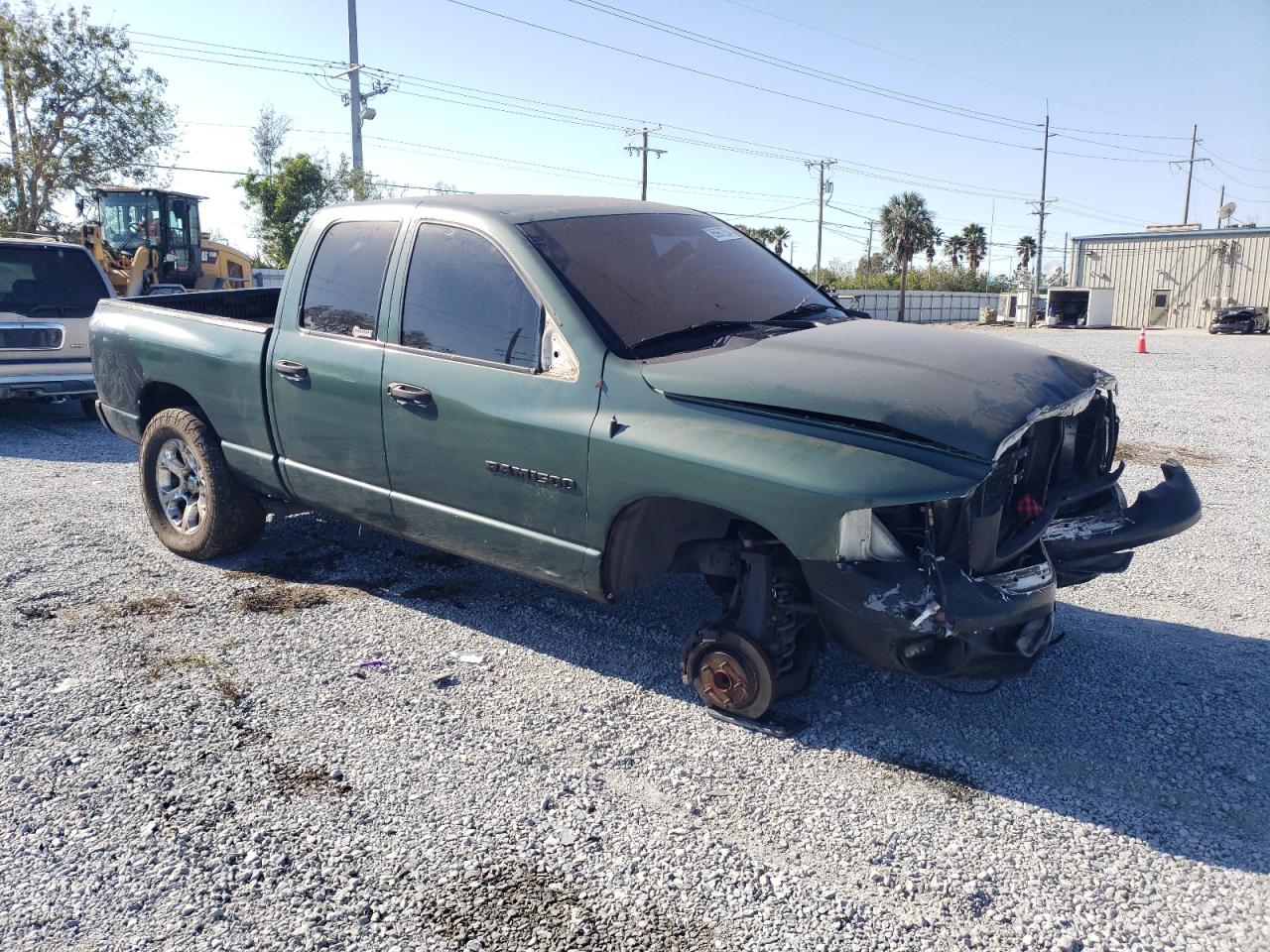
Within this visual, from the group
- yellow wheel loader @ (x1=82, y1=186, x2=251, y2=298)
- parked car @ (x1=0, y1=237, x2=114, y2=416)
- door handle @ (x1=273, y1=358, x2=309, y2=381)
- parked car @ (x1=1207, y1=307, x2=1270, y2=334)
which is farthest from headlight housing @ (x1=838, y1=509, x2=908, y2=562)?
parked car @ (x1=1207, y1=307, x2=1270, y2=334)

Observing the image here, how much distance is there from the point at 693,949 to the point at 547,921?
0.40 metres

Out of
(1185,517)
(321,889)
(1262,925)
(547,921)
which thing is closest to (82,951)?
(321,889)

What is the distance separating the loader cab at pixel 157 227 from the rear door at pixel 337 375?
18.3 meters

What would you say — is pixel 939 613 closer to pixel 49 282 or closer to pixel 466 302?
pixel 466 302

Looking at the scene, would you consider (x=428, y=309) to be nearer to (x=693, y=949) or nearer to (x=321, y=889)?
(x=321, y=889)

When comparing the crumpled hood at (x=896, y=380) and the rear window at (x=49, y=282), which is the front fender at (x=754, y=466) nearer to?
the crumpled hood at (x=896, y=380)

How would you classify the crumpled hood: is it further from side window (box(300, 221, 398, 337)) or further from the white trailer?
the white trailer

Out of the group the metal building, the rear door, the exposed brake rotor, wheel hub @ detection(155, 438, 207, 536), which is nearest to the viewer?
the exposed brake rotor

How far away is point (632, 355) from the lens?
12.1ft

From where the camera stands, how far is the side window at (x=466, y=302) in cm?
393

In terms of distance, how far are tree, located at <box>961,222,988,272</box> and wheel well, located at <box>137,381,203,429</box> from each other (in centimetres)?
9283

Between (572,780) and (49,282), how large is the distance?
931cm

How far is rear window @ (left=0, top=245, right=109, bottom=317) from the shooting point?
9.66 m

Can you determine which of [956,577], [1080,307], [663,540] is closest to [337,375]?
[663,540]
